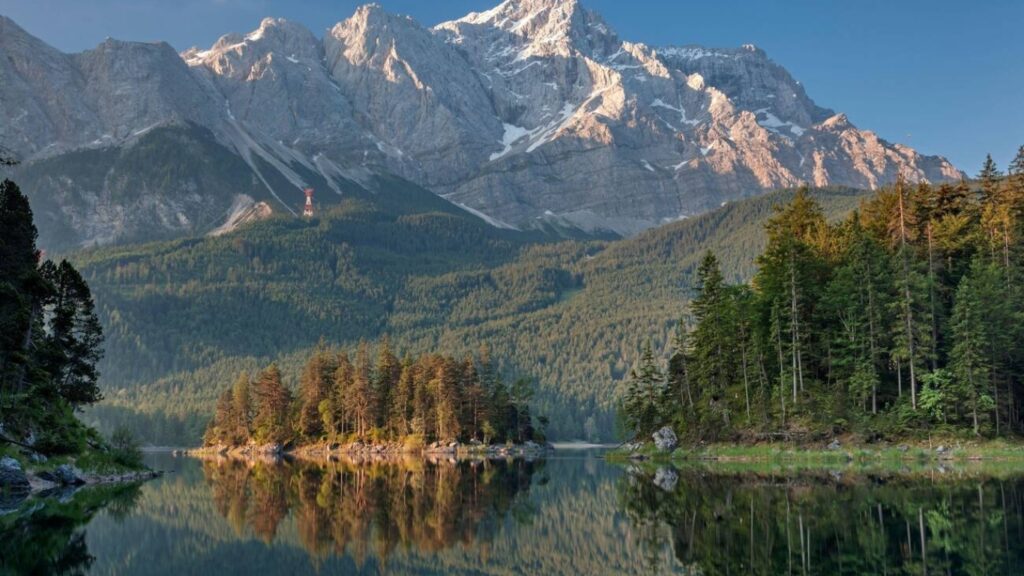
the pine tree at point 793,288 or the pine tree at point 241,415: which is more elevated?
the pine tree at point 793,288

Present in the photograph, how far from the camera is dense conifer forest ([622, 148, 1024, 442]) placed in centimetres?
6606

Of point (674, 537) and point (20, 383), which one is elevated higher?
point (20, 383)

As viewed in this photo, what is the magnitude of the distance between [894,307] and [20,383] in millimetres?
61102

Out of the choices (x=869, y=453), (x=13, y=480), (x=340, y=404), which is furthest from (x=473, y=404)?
(x=13, y=480)

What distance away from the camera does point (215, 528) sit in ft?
124

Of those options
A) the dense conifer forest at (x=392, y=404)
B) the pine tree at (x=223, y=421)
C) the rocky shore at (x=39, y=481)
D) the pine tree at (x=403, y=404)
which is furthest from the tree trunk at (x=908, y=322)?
Result: the pine tree at (x=223, y=421)

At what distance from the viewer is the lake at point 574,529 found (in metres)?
27.2

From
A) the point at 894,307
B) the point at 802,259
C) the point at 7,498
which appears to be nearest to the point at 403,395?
the point at 802,259

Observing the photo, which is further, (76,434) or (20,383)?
(76,434)

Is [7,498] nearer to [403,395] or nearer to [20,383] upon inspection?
[20,383]

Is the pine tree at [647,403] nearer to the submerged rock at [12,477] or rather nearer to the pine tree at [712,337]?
the pine tree at [712,337]

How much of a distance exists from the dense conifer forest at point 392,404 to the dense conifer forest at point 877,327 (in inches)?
1772

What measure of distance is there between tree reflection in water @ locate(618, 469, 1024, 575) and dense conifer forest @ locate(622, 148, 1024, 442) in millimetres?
20481

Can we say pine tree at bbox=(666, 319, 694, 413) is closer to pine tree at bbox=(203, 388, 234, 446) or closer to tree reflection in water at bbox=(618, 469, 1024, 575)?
tree reflection in water at bbox=(618, 469, 1024, 575)
